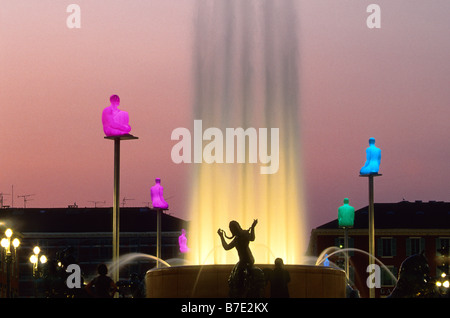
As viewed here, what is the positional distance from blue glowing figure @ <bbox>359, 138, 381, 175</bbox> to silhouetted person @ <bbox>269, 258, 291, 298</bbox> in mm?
13115

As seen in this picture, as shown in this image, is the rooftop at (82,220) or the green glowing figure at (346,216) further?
the rooftop at (82,220)

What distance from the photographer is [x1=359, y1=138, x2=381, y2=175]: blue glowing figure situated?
3466 cm

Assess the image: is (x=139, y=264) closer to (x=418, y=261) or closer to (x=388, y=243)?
(x=388, y=243)

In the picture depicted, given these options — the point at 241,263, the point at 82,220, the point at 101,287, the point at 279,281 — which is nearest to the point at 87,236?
the point at 82,220

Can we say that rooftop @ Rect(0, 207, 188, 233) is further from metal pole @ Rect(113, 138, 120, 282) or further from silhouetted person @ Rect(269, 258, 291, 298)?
silhouetted person @ Rect(269, 258, 291, 298)

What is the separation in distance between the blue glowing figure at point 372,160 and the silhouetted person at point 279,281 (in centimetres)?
1312

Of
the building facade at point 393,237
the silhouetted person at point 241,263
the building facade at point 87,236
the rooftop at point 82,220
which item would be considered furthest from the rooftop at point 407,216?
the silhouetted person at point 241,263

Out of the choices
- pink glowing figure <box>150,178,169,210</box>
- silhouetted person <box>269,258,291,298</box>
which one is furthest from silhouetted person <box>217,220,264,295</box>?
pink glowing figure <box>150,178,169,210</box>

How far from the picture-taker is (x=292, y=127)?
3012cm

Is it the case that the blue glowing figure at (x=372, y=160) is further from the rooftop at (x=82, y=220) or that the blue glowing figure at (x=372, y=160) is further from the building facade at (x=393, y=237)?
the rooftop at (x=82, y=220)

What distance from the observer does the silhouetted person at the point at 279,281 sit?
72.2ft

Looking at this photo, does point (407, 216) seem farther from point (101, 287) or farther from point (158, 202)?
point (101, 287)

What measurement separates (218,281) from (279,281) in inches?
87.8
